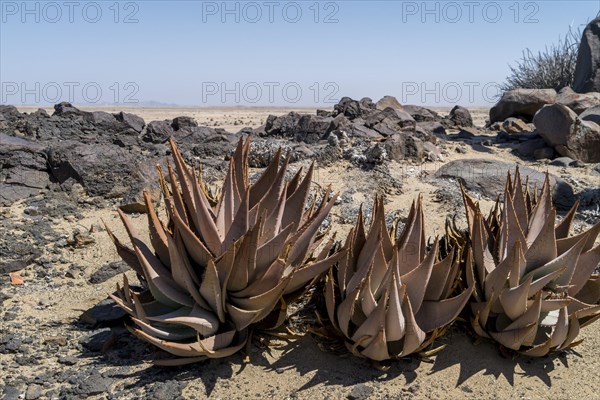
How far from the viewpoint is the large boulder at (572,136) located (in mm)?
8758

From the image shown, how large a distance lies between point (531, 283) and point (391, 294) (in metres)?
0.83

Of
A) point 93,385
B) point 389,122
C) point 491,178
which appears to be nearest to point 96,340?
point 93,385

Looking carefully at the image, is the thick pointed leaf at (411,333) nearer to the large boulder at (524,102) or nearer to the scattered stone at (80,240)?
the scattered stone at (80,240)

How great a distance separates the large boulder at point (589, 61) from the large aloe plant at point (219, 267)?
48.6 feet

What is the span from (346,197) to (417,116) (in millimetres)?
8136

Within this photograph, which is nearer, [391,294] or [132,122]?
[391,294]

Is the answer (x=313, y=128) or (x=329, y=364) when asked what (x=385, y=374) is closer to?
(x=329, y=364)

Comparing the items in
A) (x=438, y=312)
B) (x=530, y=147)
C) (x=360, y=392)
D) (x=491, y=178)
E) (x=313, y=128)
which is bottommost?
(x=360, y=392)

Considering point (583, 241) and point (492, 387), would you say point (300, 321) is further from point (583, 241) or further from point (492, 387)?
point (583, 241)

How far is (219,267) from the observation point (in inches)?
120

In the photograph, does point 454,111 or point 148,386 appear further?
point 454,111

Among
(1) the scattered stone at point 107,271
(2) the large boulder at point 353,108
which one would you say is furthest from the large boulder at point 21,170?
(2) the large boulder at point 353,108

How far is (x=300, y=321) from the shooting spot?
11.7 ft

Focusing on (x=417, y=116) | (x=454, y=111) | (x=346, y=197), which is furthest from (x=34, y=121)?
(x=454, y=111)
